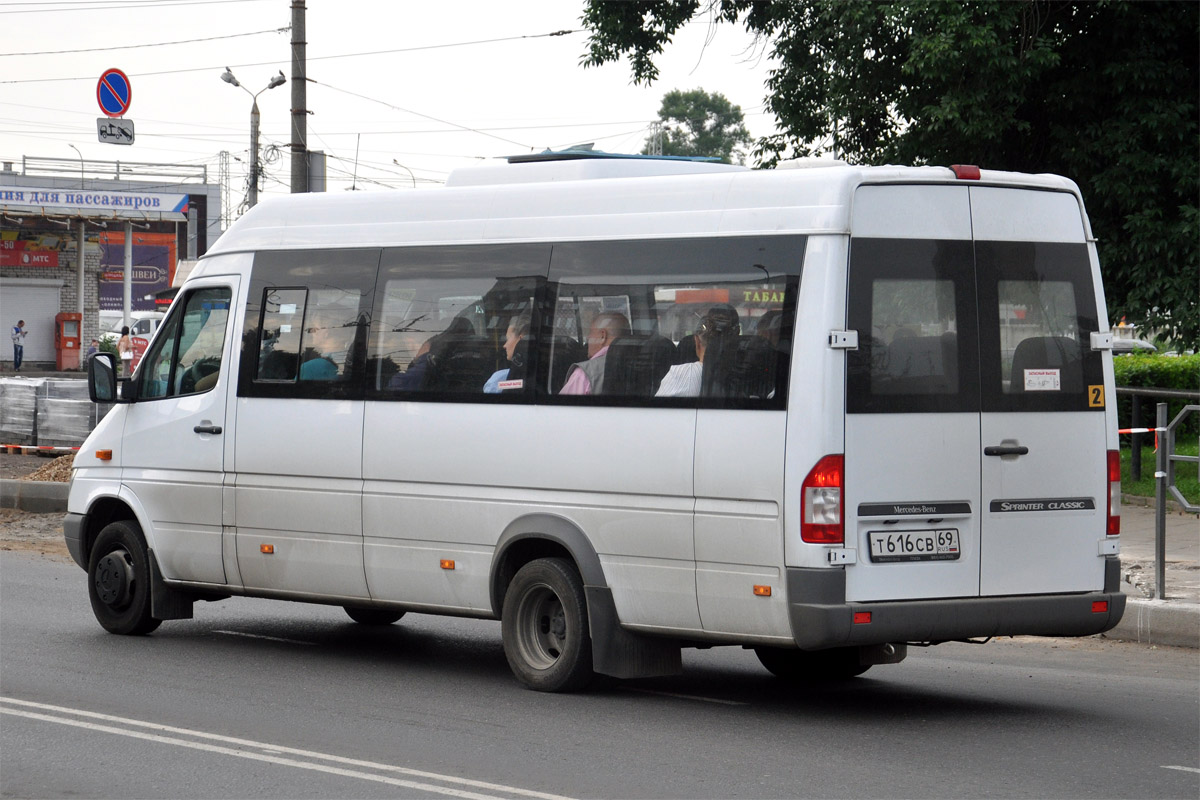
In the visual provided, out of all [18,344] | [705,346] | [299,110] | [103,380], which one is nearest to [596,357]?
[705,346]

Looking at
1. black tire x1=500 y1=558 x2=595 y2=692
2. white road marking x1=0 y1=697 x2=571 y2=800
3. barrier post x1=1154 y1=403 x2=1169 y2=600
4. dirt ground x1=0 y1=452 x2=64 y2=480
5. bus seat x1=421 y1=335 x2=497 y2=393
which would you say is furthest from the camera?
dirt ground x1=0 y1=452 x2=64 y2=480

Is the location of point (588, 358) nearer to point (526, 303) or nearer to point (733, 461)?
point (526, 303)

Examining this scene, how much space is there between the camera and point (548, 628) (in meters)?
8.56

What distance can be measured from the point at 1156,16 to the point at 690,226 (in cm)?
1086

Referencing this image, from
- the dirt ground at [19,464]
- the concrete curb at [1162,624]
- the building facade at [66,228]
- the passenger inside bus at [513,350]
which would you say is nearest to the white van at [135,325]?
the building facade at [66,228]

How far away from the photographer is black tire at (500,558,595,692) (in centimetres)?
823

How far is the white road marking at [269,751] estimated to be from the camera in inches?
243

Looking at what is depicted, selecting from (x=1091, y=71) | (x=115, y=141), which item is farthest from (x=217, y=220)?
(x=1091, y=71)

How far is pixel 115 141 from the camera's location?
22.3 metres

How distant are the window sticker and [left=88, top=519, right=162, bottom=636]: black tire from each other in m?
5.64

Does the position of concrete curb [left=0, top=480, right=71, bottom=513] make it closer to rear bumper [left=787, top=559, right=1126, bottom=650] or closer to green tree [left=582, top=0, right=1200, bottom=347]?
green tree [left=582, top=0, right=1200, bottom=347]

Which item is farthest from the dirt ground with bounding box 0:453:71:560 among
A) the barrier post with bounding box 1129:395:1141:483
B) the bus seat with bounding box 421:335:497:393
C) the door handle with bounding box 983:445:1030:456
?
the barrier post with bounding box 1129:395:1141:483

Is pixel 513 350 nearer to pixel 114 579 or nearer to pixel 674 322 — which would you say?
pixel 674 322

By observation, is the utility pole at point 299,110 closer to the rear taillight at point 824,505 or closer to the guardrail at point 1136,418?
the guardrail at point 1136,418
